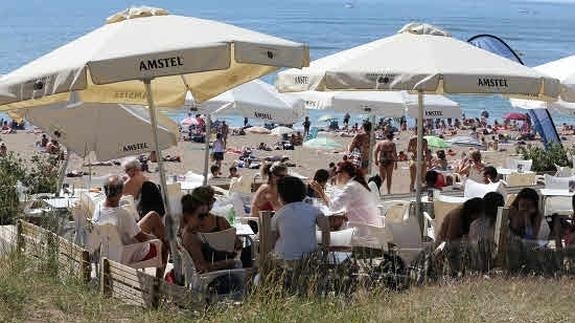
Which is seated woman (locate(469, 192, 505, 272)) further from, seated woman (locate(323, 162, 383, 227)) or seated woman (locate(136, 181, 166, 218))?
seated woman (locate(136, 181, 166, 218))

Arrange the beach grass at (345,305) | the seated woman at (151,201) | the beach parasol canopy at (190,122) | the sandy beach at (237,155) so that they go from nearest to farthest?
the beach grass at (345,305) < the seated woman at (151,201) < the sandy beach at (237,155) < the beach parasol canopy at (190,122)

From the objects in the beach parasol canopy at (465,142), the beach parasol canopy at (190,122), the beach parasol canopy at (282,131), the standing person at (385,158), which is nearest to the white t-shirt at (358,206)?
the standing person at (385,158)

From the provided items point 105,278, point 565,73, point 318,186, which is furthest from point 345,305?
point 565,73

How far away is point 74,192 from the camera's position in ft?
38.2

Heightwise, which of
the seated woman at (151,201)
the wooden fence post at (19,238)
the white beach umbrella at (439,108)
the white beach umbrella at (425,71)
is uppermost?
the white beach umbrella at (425,71)

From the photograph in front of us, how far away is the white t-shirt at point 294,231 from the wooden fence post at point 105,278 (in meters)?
1.14

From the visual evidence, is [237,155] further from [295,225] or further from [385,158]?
[295,225]

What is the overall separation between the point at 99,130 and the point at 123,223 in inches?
139

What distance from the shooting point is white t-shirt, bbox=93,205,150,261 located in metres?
7.48

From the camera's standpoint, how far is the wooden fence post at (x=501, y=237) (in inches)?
282

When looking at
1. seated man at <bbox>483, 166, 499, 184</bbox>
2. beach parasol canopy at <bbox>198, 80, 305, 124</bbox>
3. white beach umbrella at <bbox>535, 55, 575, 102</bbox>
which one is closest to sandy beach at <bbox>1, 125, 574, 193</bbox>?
beach parasol canopy at <bbox>198, 80, 305, 124</bbox>

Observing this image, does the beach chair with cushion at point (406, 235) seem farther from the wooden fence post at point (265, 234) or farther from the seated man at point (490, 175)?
the seated man at point (490, 175)

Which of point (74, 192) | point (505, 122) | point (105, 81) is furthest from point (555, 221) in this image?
point (505, 122)

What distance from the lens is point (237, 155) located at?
29359 mm
